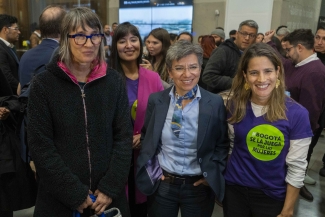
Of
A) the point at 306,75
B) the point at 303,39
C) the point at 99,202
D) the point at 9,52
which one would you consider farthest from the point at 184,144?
the point at 9,52

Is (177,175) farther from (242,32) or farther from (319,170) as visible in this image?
(319,170)

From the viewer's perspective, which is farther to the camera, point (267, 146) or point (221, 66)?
point (221, 66)

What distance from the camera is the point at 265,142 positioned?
60.8 inches

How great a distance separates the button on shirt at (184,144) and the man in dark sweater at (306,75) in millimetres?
1644

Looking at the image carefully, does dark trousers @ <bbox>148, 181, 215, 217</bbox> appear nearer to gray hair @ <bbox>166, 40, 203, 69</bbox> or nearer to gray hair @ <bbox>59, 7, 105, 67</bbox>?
gray hair @ <bbox>166, 40, 203, 69</bbox>

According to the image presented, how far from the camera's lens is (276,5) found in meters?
7.11

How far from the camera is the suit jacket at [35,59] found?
7.01 feet

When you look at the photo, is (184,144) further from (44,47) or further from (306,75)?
(306,75)

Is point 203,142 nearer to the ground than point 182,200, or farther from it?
farther from it

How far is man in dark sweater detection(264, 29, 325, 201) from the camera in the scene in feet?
9.21

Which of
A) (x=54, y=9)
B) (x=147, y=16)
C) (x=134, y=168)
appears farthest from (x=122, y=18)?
(x=134, y=168)

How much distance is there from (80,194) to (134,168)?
2.06 ft

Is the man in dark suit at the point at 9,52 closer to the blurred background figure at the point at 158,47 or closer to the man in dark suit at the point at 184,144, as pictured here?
the blurred background figure at the point at 158,47

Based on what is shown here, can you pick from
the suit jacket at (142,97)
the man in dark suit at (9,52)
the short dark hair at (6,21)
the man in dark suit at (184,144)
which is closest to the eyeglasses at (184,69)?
the man in dark suit at (184,144)
